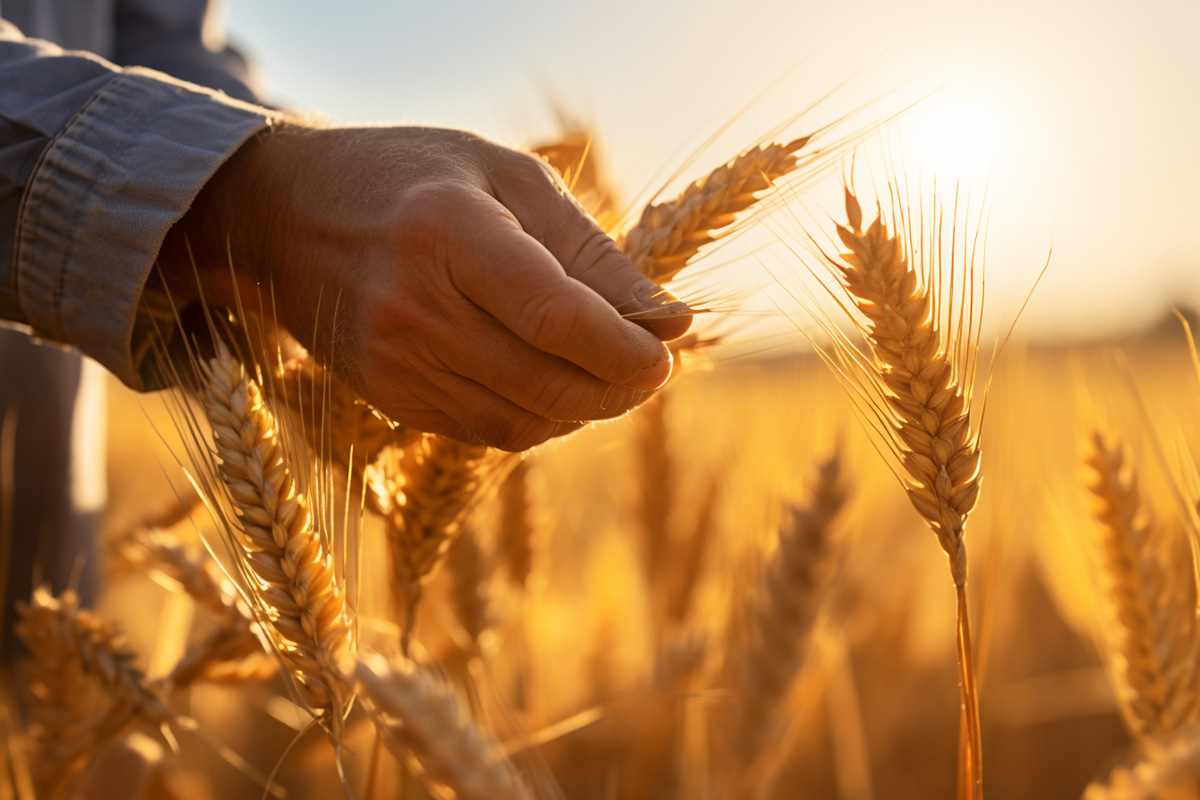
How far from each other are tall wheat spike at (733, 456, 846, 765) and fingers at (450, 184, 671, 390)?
0.77m

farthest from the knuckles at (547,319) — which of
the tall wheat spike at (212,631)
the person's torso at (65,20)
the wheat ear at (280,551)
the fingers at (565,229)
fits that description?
the person's torso at (65,20)

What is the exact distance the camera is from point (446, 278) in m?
0.83

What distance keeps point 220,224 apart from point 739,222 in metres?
0.72

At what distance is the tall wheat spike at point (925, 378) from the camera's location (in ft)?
2.76

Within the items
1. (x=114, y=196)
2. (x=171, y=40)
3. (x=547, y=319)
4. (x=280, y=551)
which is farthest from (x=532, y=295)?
(x=171, y=40)

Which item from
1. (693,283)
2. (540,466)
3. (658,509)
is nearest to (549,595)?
(658,509)

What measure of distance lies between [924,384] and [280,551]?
2.54 feet

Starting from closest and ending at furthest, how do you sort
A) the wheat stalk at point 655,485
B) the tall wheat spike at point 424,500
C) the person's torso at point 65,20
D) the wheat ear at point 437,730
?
1. the wheat ear at point 437,730
2. the tall wheat spike at point 424,500
3. the person's torso at point 65,20
4. the wheat stalk at point 655,485

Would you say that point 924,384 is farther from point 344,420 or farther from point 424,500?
point 344,420

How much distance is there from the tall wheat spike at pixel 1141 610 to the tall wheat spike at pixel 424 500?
0.98m

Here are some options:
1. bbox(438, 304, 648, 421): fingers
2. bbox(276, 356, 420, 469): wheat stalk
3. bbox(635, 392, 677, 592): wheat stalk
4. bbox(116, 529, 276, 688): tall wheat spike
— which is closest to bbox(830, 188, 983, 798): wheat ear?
bbox(438, 304, 648, 421): fingers

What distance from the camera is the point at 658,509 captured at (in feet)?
6.83

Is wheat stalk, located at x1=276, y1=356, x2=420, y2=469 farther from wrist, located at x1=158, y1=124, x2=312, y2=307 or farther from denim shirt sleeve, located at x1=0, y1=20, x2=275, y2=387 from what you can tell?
denim shirt sleeve, located at x1=0, y1=20, x2=275, y2=387

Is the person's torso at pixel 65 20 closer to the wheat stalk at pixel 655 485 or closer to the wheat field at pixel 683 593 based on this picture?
the wheat field at pixel 683 593
